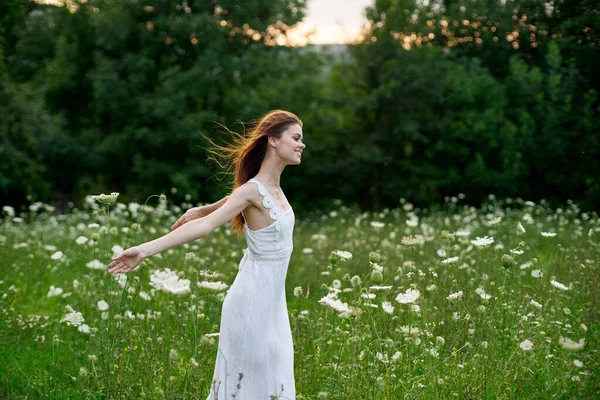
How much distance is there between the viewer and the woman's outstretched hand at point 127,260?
287 cm

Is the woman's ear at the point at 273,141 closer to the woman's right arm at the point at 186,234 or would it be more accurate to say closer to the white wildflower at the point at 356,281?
the woman's right arm at the point at 186,234

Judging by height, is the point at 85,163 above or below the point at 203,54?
below

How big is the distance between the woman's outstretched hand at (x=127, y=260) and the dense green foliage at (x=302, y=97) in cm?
1674

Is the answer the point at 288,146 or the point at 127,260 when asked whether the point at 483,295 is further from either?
the point at 127,260

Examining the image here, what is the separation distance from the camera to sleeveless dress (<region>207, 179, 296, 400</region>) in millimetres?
3256

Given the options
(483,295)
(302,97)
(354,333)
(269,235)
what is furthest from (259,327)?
(302,97)

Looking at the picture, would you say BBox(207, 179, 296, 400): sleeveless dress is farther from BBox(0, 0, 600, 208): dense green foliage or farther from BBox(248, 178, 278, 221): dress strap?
BBox(0, 0, 600, 208): dense green foliage

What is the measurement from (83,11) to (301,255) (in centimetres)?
1994

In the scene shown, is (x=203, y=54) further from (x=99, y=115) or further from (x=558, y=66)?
(x=558, y=66)

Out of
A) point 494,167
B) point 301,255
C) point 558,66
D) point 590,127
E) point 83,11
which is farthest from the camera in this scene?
point 83,11

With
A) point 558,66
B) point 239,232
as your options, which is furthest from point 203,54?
point 239,232

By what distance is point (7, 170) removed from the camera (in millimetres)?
18031

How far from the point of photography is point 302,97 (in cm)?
2295

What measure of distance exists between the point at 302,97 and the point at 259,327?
20.1 metres
